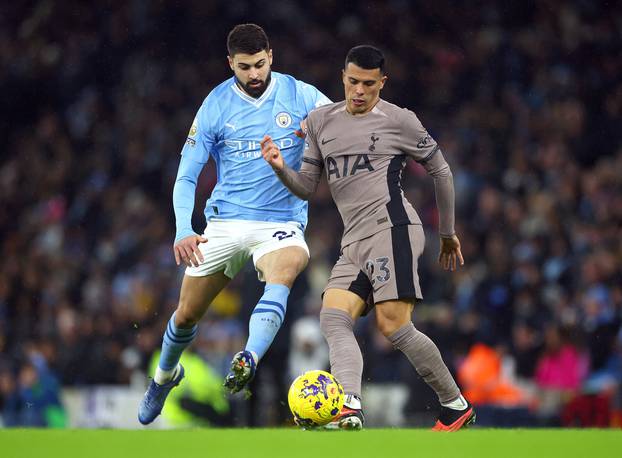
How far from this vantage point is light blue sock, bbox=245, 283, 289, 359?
22.2 ft

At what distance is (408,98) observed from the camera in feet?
51.4

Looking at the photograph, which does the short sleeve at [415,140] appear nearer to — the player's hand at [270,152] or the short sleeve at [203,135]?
the player's hand at [270,152]

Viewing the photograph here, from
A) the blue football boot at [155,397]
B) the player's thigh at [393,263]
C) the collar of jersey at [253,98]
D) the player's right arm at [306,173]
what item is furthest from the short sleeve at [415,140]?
the blue football boot at [155,397]

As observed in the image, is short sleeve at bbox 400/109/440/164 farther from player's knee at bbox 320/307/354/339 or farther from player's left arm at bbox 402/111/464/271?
player's knee at bbox 320/307/354/339

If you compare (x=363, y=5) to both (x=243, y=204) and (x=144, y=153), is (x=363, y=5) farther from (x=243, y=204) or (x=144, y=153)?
(x=243, y=204)

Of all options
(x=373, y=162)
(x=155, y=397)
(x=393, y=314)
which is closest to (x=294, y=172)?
(x=373, y=162)

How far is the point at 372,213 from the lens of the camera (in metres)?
6.64

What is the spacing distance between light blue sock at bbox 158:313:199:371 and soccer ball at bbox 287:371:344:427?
1.60 metres

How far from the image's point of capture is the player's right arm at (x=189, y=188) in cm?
688

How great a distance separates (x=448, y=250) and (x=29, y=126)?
11271mm

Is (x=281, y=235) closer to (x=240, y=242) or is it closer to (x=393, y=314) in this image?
(x=240, y=242)

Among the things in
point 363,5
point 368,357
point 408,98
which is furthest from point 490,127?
point 368,357

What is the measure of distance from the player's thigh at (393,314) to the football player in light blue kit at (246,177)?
0.74 metres

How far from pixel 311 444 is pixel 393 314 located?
3.47ft
